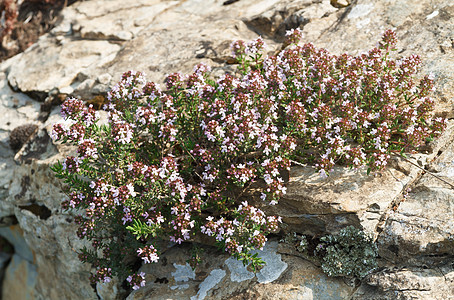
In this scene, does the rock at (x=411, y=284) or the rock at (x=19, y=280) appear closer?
the rock at (x=411, y=284)

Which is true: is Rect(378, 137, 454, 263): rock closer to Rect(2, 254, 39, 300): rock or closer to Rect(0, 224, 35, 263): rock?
Rect(2, 254, 39, 300): rock

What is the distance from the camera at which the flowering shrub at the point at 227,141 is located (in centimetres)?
549

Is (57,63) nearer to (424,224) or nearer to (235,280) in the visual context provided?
(235,280)

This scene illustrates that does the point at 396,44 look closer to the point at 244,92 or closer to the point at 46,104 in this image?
the point at 244,92

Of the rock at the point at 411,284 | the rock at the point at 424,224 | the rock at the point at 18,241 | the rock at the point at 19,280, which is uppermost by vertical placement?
the rock at the point at 424,224

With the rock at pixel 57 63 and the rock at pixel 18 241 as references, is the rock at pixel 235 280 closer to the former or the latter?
the rock at pixel 18 241

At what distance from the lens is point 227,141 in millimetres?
5574

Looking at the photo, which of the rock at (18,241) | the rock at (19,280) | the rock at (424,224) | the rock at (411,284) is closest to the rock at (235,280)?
the rock at (411,284)

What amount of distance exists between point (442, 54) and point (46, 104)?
305 inches

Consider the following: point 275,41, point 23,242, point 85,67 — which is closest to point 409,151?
point 275,41

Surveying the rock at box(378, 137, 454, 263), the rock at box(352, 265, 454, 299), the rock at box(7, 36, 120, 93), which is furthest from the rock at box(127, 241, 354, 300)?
the rock at box(7, 36, 120, 93)

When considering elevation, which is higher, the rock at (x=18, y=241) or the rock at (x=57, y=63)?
the rock at (x=57, y=63)

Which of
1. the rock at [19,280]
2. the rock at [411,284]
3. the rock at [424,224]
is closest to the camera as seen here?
the rock at [411,284]

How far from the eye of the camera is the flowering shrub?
18.0 feet
